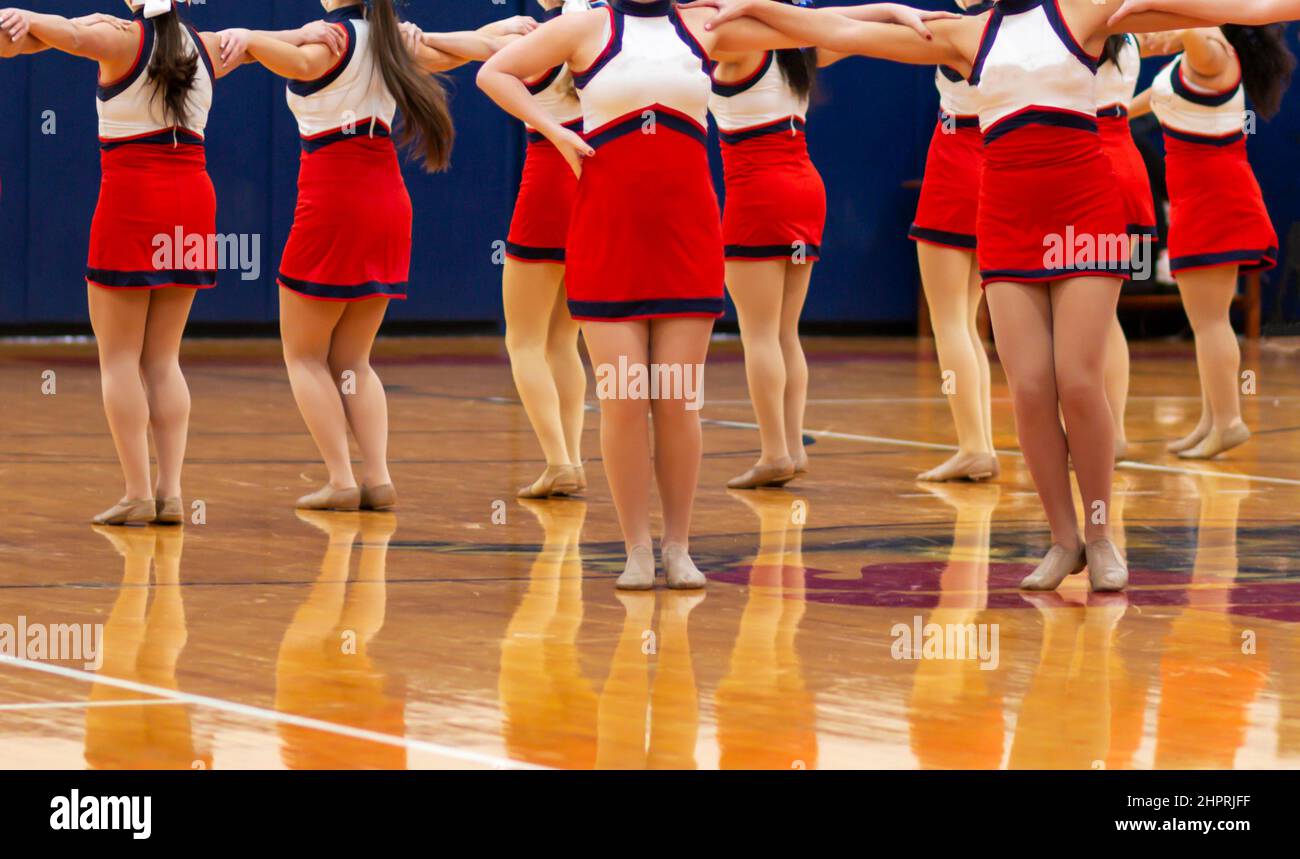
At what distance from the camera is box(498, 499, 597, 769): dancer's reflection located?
13.5 feet

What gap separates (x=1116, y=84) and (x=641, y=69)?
10.9 feet

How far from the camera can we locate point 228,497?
25.6 feet

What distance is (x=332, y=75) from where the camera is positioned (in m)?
7.36

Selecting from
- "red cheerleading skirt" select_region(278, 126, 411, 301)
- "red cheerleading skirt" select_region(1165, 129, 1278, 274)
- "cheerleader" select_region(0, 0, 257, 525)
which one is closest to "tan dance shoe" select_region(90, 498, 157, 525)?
"cheerleader" select_region(0, 0, 257, 525)

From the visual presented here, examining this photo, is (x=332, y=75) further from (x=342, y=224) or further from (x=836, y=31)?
(x=836, y=31)

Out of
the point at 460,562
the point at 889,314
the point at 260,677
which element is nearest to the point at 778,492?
the point at 460,562

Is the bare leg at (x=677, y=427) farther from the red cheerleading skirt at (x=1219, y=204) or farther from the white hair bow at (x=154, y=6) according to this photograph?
the red cheerleading skirt at (x=1219, y=204)

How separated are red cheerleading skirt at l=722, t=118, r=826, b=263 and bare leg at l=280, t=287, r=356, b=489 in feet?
5.69

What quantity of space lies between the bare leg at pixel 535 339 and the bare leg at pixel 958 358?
1.62m

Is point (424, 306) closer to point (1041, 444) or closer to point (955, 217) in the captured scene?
point (955, 217)

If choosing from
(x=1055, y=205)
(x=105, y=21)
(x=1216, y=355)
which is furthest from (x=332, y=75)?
(x=1216, y=355)

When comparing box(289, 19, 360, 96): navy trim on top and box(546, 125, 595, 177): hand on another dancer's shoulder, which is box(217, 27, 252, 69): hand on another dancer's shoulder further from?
box(546, 125, 595, 177): hand on another dancer's shoulder

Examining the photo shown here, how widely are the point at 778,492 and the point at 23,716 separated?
4289mm
